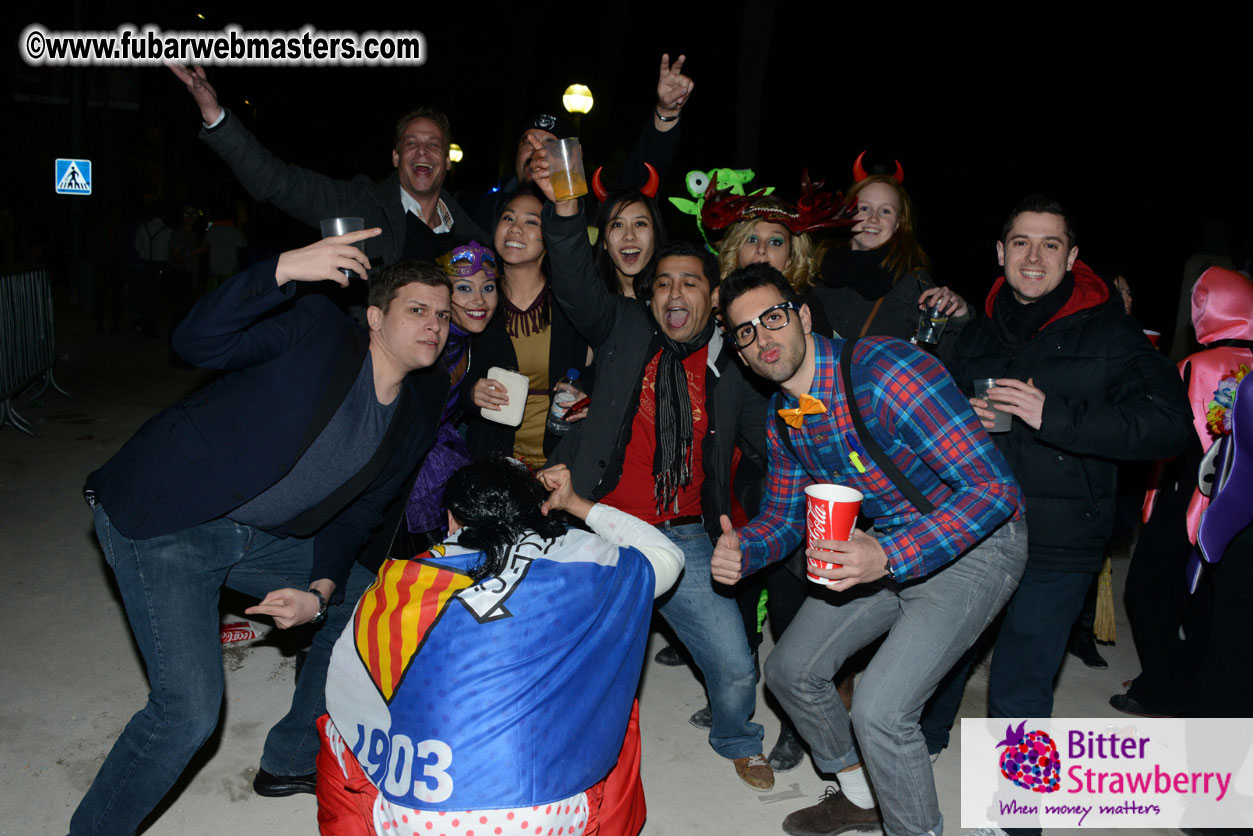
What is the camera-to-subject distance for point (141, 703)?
3.96 meters

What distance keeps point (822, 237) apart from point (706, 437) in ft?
4.75

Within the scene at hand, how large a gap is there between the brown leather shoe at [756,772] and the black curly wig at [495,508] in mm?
1700

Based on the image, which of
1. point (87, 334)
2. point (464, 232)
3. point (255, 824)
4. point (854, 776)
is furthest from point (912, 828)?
point (87, 334)

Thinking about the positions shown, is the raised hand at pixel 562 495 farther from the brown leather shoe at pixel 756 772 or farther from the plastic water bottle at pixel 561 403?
the brown leather shoe at pixel 756 772

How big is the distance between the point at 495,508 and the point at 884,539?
48.5 inches

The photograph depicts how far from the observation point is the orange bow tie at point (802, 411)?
2.86m

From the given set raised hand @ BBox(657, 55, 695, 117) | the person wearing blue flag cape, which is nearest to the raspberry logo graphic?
the person wearing blue flag cape

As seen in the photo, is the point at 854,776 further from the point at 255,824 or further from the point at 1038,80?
the point at 1038,80

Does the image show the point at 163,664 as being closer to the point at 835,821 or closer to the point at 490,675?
the point at 490,675

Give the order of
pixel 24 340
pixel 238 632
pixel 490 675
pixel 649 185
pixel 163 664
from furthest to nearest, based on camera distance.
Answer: pixel 24 340 < pixel 238 632 < pixel 649 185 < pixel 163 664 < pixel 490 675

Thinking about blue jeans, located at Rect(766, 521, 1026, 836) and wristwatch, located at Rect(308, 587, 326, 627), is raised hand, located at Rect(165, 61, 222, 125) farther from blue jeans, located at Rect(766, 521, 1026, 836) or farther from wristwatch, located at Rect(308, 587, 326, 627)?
blue jeans, located at Rect(766, 521, 1026, 836)

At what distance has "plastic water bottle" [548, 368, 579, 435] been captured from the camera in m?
3.64

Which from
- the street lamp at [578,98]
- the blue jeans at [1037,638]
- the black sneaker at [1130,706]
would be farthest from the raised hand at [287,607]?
the street lamp at [578,98]
